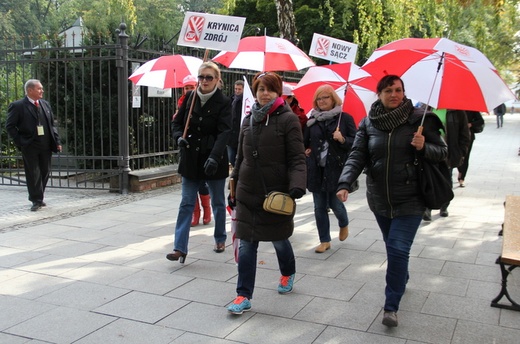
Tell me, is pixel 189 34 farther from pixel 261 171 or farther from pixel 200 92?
pixel 261 171

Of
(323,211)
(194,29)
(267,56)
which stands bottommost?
(323,211)

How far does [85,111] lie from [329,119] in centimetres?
638

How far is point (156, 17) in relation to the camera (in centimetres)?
3462

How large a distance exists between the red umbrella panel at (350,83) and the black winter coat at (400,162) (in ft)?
8.20

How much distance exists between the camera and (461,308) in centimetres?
431

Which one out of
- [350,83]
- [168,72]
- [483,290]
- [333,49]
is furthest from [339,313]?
[333,49]

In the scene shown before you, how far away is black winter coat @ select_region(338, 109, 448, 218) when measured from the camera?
3.91m

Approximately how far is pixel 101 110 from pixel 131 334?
6569 millimetres

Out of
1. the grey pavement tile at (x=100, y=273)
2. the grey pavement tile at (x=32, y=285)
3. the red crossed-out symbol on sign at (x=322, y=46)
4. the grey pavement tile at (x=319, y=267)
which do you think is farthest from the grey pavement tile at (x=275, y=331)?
the red crossed-out symbol on sign at (x=322, y=46)

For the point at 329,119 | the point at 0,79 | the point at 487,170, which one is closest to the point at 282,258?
the point at 329,119

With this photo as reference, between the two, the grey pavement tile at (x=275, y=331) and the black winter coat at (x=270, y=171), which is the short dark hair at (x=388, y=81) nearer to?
the black winter coat at (x=270, y=171)

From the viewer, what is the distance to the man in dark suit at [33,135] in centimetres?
822

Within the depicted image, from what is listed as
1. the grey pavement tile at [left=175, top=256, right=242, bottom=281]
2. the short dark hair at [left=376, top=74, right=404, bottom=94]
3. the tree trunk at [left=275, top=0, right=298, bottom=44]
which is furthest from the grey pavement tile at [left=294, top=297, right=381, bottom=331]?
the tree trunk at [left=275, top=0, right=298, bottom=44]

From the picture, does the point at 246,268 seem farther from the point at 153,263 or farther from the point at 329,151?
the point at 329,151
